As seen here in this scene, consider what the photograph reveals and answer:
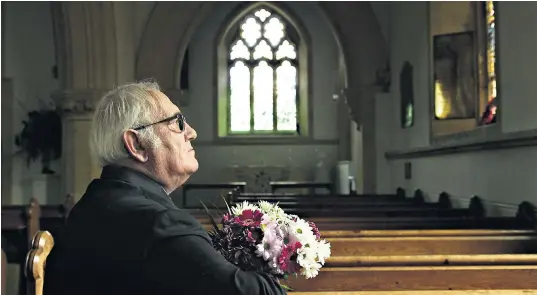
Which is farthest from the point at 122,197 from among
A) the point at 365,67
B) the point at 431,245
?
the point at 365,67

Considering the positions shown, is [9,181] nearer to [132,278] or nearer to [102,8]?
[102,8]

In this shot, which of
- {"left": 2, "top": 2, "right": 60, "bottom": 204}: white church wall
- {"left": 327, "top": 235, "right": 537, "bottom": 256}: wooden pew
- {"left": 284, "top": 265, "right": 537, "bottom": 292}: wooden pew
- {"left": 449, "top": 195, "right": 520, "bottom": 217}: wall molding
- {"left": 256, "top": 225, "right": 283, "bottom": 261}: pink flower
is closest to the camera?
{"left": 256, "top": 225, "right": 283, "bottom": 261}: pink flower

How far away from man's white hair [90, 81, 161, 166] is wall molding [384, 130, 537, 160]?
303 centimetres

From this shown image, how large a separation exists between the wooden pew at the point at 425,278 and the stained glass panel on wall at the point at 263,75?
1201cm

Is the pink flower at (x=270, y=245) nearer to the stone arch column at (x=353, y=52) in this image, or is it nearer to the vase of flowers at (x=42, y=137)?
the stone arch column at (x=353, y=52)

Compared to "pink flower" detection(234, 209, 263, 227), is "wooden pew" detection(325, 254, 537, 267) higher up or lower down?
lower down

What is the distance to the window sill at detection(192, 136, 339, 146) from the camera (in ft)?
45.9

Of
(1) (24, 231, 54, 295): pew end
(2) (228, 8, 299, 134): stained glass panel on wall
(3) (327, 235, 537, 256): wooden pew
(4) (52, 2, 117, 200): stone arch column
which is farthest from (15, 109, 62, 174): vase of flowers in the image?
(1) (24, 231, 54, 295): pew end

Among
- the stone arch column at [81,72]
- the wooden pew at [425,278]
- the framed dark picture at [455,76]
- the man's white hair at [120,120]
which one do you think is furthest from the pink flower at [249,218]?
the stone arch column at [81,72]

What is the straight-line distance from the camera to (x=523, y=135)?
425cm

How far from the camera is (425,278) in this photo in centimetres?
244

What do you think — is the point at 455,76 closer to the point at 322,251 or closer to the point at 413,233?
the point at 413,233

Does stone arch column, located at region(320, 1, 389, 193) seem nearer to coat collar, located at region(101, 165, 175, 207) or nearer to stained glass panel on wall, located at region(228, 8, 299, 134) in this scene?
stained glass panel on wall, located at region(228, 8, 299, 134)

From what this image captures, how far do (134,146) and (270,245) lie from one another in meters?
0.38
